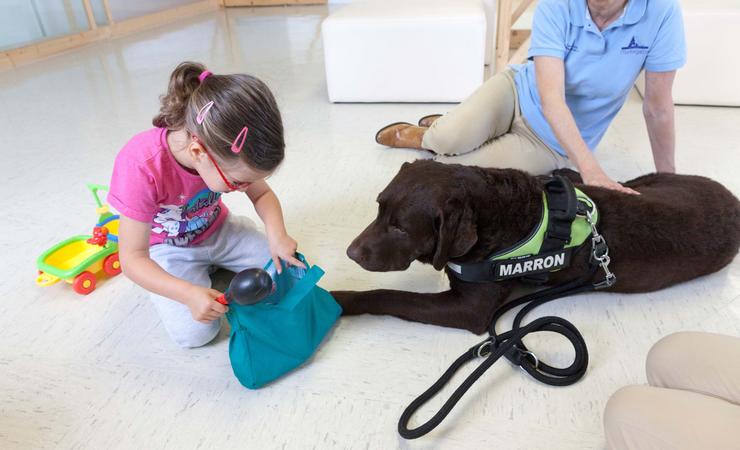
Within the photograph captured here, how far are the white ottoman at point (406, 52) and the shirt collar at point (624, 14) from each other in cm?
132

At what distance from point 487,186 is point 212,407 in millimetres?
888

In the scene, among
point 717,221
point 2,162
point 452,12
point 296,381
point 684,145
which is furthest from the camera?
point 452,12

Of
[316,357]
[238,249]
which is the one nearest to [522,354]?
[316,357]

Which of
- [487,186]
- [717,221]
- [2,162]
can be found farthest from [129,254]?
[2,162]

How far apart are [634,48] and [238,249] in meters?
1.49

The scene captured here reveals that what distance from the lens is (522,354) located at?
4.04 feet

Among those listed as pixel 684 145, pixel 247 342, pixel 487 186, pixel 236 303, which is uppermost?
pixel 487 186

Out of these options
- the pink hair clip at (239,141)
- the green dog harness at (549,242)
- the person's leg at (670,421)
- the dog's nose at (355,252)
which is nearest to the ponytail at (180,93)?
the pink hair clip at (239,141)

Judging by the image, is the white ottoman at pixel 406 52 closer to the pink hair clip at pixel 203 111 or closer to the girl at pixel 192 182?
the girl at pixel 192 182

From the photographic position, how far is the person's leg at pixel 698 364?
0.79 m

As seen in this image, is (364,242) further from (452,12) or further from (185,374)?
(452,12)

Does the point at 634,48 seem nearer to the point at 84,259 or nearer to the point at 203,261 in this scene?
the point at 203,261

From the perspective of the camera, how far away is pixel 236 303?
3.67ft

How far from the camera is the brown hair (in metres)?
1.02
